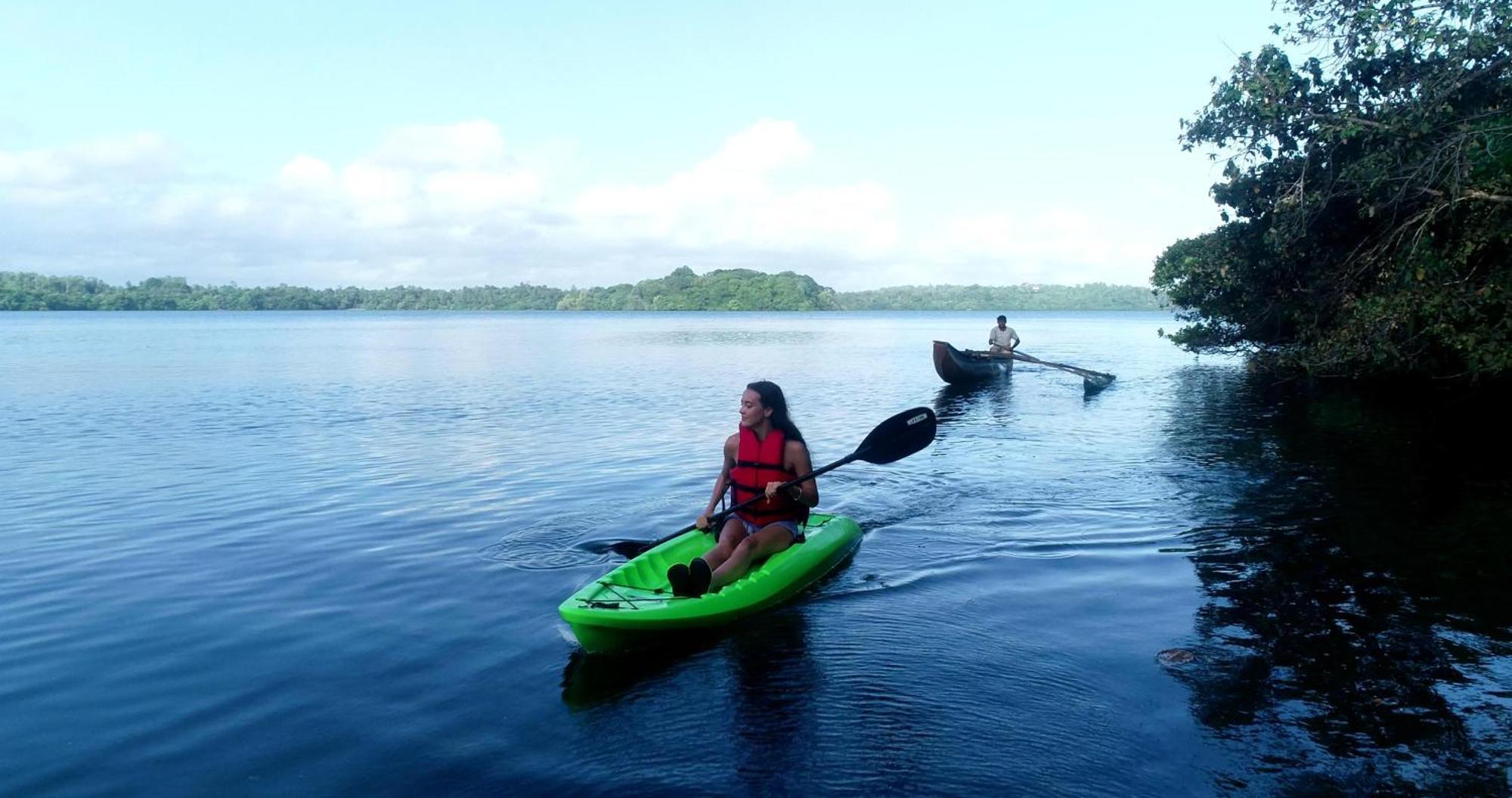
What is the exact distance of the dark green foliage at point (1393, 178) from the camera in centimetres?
1318

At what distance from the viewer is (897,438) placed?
30.4ft

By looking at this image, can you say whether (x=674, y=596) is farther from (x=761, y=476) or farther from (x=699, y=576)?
(x=761, y=476)

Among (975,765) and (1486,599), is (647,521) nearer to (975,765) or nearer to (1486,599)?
(975,765)

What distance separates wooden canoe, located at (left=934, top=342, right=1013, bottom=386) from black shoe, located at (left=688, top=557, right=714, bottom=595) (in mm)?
19887

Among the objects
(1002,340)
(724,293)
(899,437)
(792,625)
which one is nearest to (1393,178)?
(899,437)

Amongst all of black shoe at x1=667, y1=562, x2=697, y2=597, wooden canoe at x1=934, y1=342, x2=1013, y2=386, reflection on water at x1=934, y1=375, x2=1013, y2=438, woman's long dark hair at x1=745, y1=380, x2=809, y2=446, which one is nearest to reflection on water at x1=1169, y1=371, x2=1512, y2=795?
black shoe at x1=667, y1=562, x2=697, y2=597

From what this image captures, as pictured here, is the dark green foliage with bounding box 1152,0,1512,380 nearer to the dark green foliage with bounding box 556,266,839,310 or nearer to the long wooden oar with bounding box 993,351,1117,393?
the long wooden oar with bounding box 993,351,1117,393

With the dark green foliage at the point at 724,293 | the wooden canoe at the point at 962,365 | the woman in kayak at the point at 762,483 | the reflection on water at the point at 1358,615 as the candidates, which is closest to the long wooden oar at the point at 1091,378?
the wooden canoe at the point at 962,365

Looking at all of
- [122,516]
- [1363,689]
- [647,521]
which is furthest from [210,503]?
[1363,689]

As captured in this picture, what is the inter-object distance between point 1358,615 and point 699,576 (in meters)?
4.52

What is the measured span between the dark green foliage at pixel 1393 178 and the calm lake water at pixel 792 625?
1829 millimetres

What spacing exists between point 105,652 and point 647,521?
514cm

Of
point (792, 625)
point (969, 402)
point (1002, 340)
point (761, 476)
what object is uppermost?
point (1002, 340)

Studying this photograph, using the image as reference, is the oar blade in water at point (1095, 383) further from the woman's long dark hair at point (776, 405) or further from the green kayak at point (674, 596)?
the woman's long dark hair at point (776, 405)
